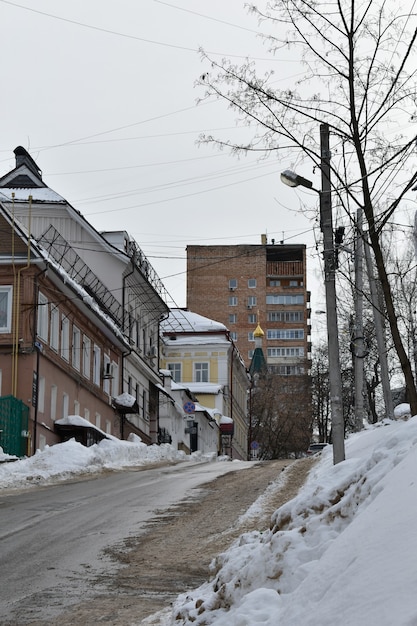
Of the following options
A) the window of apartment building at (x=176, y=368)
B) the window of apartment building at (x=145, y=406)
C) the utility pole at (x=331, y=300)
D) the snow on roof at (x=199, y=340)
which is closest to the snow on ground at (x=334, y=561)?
the utility pole at (x=331, y=300)

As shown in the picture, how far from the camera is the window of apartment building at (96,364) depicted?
44.7 metres

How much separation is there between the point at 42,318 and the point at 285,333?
317 feet

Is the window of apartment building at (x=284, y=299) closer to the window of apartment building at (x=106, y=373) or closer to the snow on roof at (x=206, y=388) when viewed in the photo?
the snow on roof at (x=206, y=388)

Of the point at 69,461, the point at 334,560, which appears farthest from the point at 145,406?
the point at 334,560

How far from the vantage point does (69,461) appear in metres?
29.1

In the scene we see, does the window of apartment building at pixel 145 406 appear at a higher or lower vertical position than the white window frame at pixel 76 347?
lower

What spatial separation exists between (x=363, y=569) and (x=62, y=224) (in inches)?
1774

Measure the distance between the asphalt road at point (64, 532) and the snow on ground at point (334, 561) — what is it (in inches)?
64.1

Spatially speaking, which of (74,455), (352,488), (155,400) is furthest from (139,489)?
(155,400)

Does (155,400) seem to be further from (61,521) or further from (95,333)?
(61,521)

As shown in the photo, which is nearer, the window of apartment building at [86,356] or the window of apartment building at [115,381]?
the window of apartment building at [86,356]

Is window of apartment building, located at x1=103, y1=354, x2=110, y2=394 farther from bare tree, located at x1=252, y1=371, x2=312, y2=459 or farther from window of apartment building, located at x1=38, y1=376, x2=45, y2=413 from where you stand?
bare tree, located at x1=252, y1=371, x2=312, y2=459

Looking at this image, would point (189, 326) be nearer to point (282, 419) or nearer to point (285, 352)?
point (282, 419)

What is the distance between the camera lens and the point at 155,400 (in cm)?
5866
